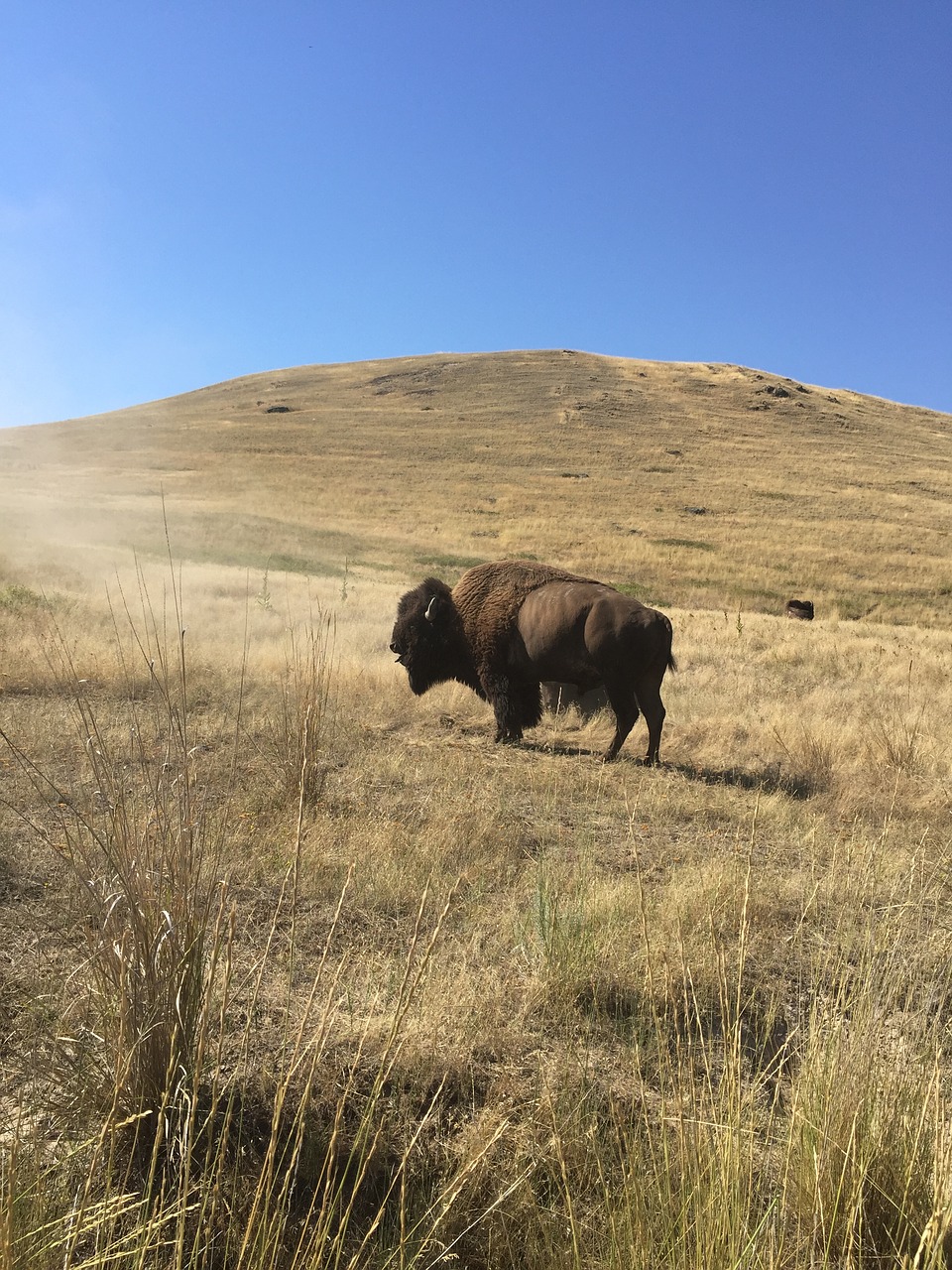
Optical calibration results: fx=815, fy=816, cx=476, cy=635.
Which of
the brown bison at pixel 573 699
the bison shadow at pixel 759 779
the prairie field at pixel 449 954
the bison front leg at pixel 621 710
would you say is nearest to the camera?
the prairie field at pixel 449 954

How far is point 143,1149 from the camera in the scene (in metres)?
2.41

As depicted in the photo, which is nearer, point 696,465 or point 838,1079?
point 838,1079

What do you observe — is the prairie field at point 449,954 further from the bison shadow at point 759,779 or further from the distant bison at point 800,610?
the distant bison at point 800,610

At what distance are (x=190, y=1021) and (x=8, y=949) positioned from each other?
140cm

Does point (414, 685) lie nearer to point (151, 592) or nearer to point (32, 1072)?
point (32, 1072)

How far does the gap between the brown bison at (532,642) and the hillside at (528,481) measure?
11.3m

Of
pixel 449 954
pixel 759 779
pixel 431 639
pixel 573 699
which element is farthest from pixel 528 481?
pixel 449 954

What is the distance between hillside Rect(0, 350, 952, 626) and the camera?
29672mm

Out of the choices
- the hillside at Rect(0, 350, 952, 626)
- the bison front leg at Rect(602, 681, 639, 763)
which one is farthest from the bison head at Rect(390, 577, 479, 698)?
the hillside at Rect(0, 350, 952, 626)

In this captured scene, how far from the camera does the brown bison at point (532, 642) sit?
8.19 meters

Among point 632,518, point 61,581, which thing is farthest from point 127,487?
point 61,581

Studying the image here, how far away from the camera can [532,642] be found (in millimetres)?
8742

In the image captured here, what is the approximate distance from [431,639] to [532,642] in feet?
4.22

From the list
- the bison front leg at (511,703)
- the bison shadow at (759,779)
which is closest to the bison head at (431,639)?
the bison front leg at (511,703)
